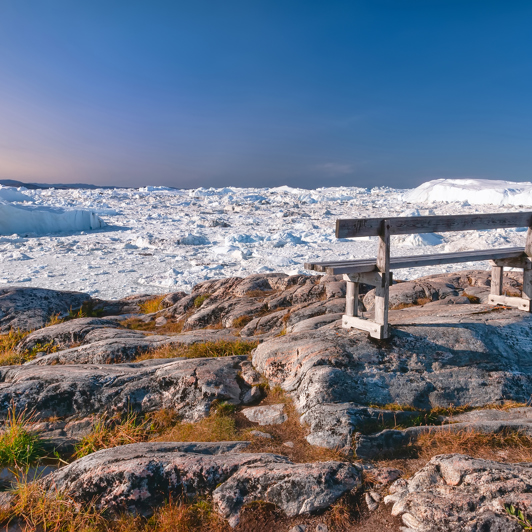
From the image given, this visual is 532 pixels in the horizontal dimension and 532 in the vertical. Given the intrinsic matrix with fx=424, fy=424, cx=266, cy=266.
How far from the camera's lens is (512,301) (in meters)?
5.57

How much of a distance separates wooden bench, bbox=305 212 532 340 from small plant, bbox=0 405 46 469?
3134 millimetres

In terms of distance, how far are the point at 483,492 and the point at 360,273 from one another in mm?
2541

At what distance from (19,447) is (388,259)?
3.99 m

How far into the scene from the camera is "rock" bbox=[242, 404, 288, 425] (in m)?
3.95

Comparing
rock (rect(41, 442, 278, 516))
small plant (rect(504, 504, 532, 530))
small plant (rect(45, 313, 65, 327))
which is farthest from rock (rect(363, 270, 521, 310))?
small plant (rect(45, 313, 65, 327))

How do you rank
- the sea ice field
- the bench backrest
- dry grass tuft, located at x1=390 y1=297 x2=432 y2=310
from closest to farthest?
the bench backrest
dry grass tuft, located at x1=390 y1=297 x2=432 y2=310
the sea ice field

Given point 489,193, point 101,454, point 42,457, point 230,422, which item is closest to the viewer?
point 101,454

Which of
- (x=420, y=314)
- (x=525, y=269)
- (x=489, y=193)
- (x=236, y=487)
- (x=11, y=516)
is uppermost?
(x=489, y=193)

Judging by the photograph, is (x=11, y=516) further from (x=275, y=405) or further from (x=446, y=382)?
(x=446, y=382)

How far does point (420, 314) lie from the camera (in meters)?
5.57

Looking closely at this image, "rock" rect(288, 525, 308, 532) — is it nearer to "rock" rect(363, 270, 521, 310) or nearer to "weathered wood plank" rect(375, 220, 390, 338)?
"weathered wood plank" rect(375, 220, 390, 338)

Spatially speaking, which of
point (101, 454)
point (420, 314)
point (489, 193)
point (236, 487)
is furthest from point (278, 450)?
point (489, 193)

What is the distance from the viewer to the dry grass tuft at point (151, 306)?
10.1 m

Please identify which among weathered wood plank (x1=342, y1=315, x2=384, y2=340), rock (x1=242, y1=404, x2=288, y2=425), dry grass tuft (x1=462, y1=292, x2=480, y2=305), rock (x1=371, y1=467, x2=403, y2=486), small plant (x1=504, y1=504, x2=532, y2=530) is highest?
weathered wood plank (x1=342, y1=315, x2=384, y2=340)
